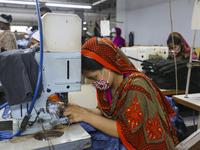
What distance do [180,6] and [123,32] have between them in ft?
9.90

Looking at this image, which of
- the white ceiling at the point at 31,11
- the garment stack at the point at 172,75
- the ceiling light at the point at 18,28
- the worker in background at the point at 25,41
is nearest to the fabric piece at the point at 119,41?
the worker in background at the point at 25,41

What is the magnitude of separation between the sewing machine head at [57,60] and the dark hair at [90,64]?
0.37ft

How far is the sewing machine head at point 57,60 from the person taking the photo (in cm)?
87

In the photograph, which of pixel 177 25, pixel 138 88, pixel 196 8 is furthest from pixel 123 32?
pixel 138 88

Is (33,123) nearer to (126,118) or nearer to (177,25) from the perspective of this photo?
(126,118)

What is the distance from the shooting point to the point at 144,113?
0.95m

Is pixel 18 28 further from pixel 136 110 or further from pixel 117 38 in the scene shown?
pixel 136 110

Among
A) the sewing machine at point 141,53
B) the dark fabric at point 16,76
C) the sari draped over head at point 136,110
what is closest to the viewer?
the dark fabric at point 16,76

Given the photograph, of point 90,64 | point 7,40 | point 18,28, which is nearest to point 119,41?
point 7,40

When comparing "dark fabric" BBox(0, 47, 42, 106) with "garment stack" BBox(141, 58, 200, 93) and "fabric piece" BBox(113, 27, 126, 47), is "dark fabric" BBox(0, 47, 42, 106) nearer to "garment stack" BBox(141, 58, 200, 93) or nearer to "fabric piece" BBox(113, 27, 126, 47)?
"garment stack" BBox(141, 58, 200, 93)

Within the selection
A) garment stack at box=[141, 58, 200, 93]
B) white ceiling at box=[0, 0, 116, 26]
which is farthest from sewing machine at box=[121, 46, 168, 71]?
white ceiling at box=[0, 0, 116, 26]

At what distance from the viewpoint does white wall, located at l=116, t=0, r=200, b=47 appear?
4211 millimetres

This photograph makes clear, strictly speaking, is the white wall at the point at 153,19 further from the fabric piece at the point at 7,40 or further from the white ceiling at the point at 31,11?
the fabric piece at the point at 7,40

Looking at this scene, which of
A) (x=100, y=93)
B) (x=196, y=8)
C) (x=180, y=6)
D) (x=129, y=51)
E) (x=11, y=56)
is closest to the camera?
(x=11, y=56)
